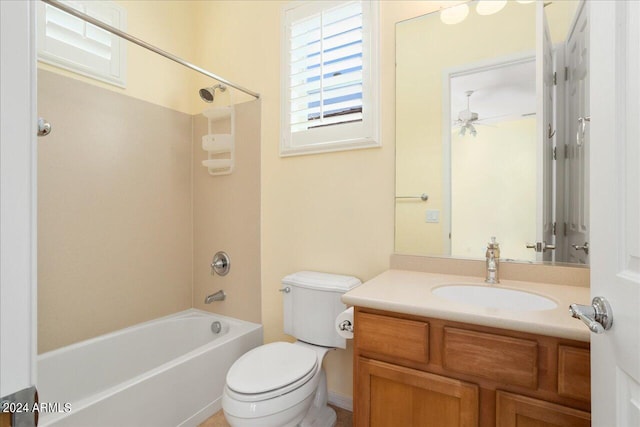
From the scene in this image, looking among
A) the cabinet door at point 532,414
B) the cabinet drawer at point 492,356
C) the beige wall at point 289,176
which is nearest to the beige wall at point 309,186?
the beige wall at point 289,176

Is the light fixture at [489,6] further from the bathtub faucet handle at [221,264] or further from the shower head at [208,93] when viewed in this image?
the bathtub faucet handle at [221,264]

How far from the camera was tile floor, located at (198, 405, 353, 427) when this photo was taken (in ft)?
5.60

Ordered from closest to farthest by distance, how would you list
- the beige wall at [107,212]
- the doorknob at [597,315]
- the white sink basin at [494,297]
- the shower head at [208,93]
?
1. the doorknob at [597,315]
2. the white sink basin at [494,297]
3. the beige wall at [107,212]
4. the shower head at [208,93]

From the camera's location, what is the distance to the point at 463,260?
1503mm

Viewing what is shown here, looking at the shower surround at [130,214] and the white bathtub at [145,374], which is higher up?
the shower surround at [130,214]

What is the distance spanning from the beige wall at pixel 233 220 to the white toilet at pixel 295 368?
53cm

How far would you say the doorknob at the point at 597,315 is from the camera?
0.61 metres

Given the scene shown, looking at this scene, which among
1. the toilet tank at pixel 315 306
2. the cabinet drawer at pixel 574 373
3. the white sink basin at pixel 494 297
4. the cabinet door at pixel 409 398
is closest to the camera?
the cabinet drawer at pixel 574 373

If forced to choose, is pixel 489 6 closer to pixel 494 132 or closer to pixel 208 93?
pixel 494 132

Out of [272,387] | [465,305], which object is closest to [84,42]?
[272,387]

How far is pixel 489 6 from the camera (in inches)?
57.8

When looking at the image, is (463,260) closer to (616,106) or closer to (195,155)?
(616,106)

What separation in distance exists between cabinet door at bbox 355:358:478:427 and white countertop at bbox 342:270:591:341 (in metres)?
0.22

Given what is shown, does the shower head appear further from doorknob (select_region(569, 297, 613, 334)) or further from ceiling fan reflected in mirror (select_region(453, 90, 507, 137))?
doorknob (select_region(569, 297, 613, 334))
